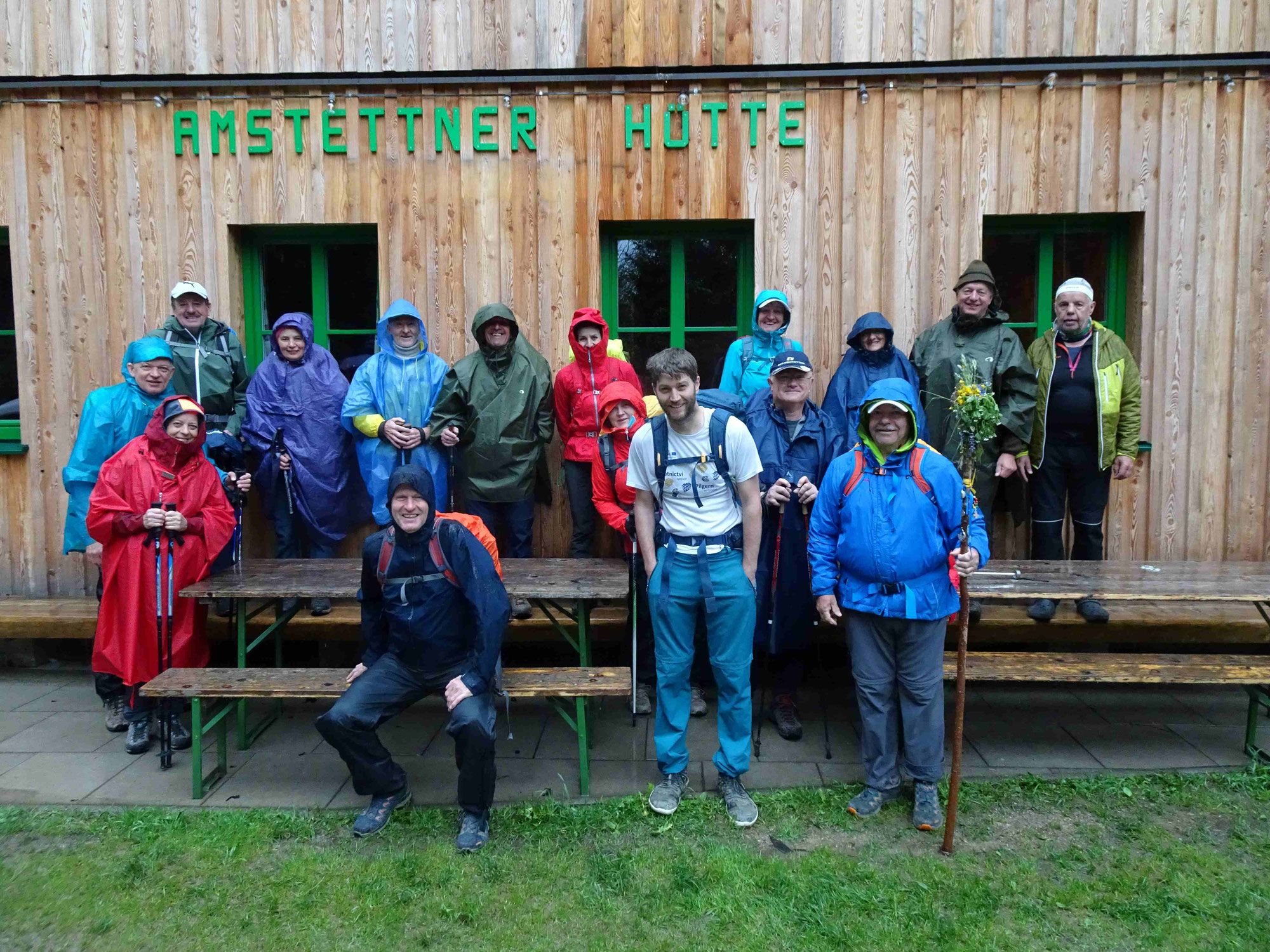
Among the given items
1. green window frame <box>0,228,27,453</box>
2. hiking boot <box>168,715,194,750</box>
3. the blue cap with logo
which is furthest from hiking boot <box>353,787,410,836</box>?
green window frame <box>0,228,27,453</box>

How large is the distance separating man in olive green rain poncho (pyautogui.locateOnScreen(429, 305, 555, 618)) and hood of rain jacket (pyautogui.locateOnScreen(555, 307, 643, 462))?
0.52ft

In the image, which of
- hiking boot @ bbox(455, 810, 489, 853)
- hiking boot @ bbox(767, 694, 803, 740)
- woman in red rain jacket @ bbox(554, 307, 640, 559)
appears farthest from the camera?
woman in red rain jacket @ bbox(554, 307, 640, 559)

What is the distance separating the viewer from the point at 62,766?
452 cm

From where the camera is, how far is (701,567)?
3871 mm

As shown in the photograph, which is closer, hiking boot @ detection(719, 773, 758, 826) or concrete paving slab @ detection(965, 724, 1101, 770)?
hiking boot @ detection(719, 773, 758, 826)

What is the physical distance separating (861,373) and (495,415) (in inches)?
91.0

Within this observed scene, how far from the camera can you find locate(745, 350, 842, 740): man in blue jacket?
174 inches

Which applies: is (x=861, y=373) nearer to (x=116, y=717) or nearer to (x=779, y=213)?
(x=779, y=213)

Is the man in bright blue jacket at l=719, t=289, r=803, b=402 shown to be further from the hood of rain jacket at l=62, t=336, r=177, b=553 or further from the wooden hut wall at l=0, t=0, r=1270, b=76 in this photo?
the hood of rain jacket at l=62, t=336, r=177, b=553

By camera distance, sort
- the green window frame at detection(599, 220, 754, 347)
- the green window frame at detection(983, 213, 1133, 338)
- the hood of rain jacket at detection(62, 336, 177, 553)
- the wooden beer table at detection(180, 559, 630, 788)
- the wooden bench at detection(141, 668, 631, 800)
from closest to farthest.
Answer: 1. the wooden bench at detection(141, 668, 631, 800)
2. the wooden beer table at detection(180, 559, 630, 788)
3. the hood of rain jacket at detection(62, 336, 177, 553)
4. the green window frame at detection(983, 213, 1133, 338)
5. the green window frame at detection(599, 220, 754, 347)

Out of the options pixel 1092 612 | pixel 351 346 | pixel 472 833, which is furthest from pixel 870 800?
pixel 351 346

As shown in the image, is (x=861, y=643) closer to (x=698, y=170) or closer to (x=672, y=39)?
(x=698, y=170)

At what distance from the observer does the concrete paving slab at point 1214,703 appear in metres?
4.96

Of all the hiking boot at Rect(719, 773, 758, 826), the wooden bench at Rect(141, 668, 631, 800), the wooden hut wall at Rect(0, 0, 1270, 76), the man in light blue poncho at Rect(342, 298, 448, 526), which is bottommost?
the hiking boot at Rect(719, 773, 758, 826)
